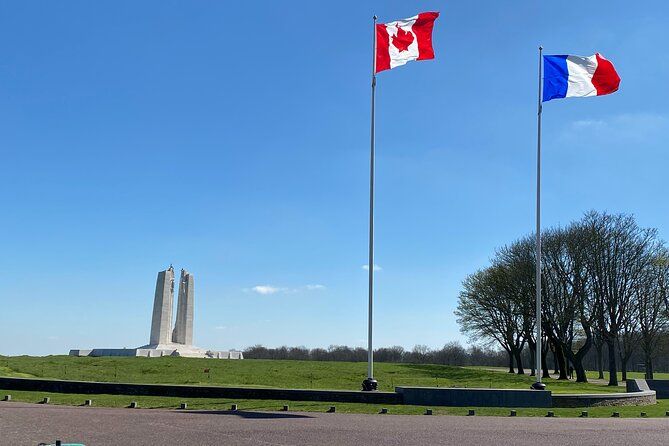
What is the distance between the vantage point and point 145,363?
4659 centimetres

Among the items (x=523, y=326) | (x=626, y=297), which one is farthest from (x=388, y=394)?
(x=523, y=326)

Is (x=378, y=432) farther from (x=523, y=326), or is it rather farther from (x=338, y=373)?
(x=523, y=326)

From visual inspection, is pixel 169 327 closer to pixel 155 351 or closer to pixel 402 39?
pixel 155 351

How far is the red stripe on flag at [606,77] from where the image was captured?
87.7 ft

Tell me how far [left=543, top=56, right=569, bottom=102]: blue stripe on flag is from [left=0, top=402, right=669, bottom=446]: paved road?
14.1 metres

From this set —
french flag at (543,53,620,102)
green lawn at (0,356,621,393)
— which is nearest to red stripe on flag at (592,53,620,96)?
french flag at (543,53,620,102)

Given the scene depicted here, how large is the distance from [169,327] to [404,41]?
4484 centimetres

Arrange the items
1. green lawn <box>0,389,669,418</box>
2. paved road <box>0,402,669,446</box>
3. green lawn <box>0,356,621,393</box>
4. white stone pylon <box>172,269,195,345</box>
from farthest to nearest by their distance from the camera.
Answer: white stone pylon <box>172,269,195,345</box>
green lawn <box>0,356,621,393</box>
green lawn <box>0,389,669,418</box>
paved road <box>0,402,669,446</box>

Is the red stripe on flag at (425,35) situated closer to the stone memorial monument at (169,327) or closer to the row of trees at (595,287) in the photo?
the row of trees at (595,287)

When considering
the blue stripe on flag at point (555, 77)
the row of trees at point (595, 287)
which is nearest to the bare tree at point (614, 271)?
the row of trees at point (595, 287)

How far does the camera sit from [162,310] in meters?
62.0

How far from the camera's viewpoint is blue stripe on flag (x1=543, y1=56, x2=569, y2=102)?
27.6 m

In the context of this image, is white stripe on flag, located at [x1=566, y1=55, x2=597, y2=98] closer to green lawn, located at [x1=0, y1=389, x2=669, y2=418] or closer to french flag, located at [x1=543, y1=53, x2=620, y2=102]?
french flag, located at [x1=543, y1=53, x2=620, y2=102]

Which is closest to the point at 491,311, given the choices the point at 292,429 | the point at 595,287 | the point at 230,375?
the point at 595,287
